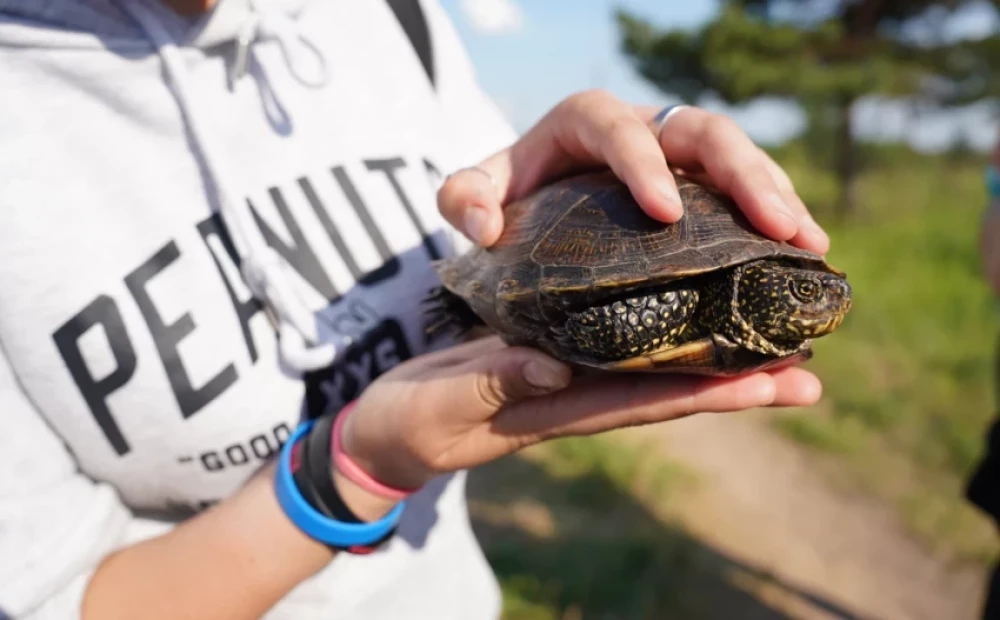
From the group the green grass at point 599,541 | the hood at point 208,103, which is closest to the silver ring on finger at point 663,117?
the hood at point 208,103

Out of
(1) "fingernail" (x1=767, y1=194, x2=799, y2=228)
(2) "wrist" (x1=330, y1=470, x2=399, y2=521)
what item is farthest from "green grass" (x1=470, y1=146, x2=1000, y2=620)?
(1) "fingernail" (x1=767, y1=194, x2=799, y2=228)

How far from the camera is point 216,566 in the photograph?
1.11 m

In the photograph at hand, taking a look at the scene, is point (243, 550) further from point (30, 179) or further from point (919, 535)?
point (919, 535)

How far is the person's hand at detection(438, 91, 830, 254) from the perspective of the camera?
121 cm

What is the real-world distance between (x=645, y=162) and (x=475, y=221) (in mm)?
385

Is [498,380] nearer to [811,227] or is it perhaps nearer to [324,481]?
[324,481]

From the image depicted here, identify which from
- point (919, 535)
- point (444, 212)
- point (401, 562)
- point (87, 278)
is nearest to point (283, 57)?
point (444, 212)

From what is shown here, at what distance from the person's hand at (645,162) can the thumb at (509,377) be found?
360 millimetres

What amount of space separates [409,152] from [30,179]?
28.2 inches

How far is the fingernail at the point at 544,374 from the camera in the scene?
111 cm

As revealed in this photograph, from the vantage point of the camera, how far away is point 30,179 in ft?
3.41

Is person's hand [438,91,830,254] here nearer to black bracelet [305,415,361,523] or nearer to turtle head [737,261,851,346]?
turtle head [737,261,851,346]

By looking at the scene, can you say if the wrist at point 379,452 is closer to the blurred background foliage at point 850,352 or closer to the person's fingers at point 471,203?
the person's fingers at point 471,203

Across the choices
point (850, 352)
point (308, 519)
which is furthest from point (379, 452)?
point (850, 352)
